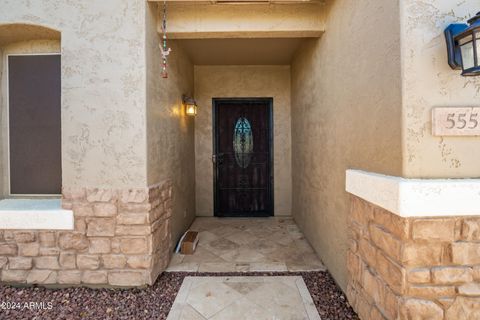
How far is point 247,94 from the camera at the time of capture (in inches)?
173

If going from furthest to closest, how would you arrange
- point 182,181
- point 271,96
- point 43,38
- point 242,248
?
point 271,96 → point 182,181 → point 242,248 → point 43,38

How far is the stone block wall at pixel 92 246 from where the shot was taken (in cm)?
216

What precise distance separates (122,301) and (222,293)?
0.81 m

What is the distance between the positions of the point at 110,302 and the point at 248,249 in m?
1.49

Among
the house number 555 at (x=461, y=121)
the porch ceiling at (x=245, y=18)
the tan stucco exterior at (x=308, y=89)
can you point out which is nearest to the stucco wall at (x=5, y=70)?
the tan stucco exterior at (x=308, y=89)

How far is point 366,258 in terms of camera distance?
1693 mm

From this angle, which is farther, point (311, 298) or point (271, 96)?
point (271, 96)

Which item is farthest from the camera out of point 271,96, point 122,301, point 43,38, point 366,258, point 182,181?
point 271,96

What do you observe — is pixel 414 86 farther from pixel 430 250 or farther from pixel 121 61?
pixel 121 61

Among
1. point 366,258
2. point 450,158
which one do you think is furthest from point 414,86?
point 366,258

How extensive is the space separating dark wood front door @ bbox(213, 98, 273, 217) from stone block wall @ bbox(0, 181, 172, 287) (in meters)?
2.34

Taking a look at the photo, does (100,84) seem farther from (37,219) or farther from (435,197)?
(435,197)

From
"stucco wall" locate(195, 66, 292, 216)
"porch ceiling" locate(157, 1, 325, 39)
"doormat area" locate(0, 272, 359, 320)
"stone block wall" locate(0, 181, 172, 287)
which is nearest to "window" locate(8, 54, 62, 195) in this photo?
"stone block wall" locate(0, 181, 172, 287)

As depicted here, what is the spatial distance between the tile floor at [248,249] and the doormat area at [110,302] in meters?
0.32
